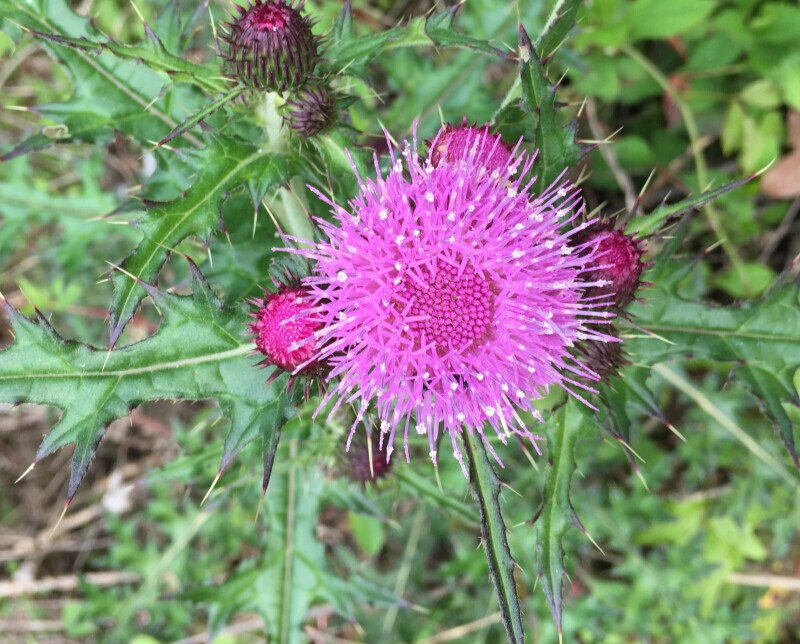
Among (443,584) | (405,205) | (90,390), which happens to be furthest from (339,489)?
(443,584)

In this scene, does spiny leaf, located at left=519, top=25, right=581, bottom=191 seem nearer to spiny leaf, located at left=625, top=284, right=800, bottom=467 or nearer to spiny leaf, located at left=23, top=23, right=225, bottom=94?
spiny leaf, located at left=625, top=284, right=800, bottom=467

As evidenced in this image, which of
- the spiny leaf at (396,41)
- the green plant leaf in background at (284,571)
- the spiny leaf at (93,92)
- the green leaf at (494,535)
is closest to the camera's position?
the green leaf at (494,535)

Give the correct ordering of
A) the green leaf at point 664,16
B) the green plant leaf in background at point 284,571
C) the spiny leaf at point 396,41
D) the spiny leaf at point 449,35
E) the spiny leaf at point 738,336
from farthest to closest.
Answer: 1. the green leaf at point 664,16
2. the green plant leaf in background at point 284,571
3. the spiny leaf at point 738,336
4. the spiny leaf at point 396,41
5. the spiny leaf at point 449,35

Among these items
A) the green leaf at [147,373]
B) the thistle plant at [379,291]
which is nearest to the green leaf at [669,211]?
the thistle plant at [379,291]

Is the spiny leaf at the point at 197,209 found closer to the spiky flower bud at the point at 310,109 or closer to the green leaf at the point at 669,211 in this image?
the spiky flower bud at the point at 310,109

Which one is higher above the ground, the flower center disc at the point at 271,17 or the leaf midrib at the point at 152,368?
the flower center disc at the point at 271,17

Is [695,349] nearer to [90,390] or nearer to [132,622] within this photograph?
[90,390]

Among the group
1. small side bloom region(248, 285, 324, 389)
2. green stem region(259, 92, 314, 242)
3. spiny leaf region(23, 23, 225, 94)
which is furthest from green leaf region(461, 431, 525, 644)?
spiny leaf region(23, 23, 225, 94)
